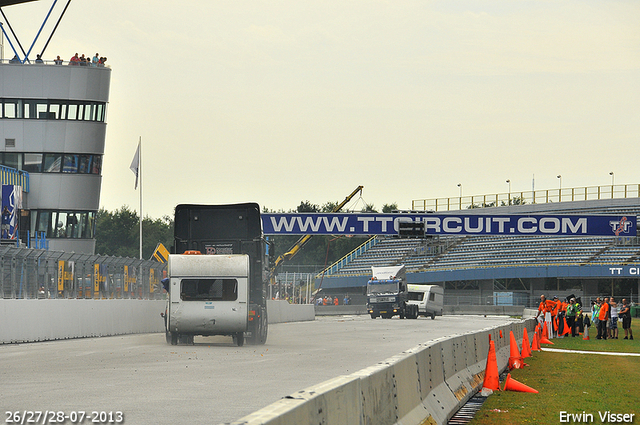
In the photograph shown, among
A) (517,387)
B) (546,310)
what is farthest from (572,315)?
(517,387)

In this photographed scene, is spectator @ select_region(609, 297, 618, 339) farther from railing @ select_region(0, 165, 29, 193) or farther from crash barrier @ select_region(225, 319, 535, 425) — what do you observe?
railing @ select_region(0, 165, 29, 193)

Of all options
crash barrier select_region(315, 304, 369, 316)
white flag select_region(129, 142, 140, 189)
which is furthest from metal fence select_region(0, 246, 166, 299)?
crash barrier select_region(315, 304, 369, 316)

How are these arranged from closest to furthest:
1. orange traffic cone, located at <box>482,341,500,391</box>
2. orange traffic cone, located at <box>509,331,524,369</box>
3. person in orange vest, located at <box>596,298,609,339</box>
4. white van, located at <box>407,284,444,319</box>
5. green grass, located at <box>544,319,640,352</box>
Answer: orange traffic cone, located at <box>482,341,500,391</box> < orange traffic cone, located at <box>509,331,524,369</box> < green grass, located at <box>544,319,640,352</box> < person in orange vest, located at <box>596,298,609,339</box> < white van, located at <box>407,284,444,319</box>

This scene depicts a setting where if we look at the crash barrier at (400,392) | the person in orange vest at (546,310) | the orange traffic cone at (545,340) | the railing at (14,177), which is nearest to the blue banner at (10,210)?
the railing at (14,177)

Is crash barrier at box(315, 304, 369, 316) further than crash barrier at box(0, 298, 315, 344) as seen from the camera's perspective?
Yes

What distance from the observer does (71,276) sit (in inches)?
1067

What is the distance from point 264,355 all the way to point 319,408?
14.9 metres

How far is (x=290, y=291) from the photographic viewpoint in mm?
66562

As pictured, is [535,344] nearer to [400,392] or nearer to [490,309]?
[400,392]

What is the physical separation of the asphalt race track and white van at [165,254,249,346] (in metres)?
0.59

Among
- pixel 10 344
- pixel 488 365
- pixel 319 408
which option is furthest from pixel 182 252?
pixel 319 408

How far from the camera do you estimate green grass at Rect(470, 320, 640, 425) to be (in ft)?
38.2

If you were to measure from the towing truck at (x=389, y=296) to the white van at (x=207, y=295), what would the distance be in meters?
38.6

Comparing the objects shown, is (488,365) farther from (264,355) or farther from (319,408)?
(319,408)
